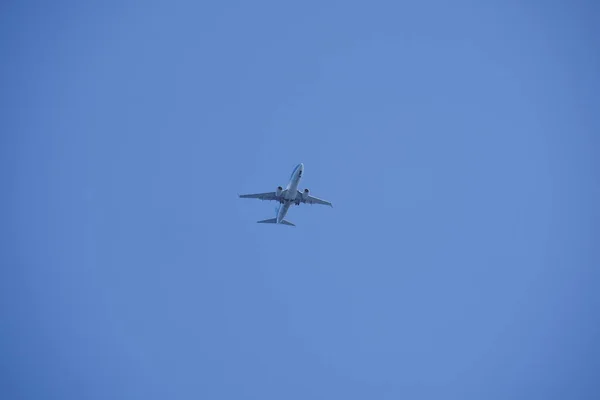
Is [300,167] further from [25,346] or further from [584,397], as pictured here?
[25,346]

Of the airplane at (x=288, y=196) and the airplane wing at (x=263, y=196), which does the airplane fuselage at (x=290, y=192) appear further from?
the airplane wing at (x=263, y=196)

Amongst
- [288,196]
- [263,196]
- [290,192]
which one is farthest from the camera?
[263,196]

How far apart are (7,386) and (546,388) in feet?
603

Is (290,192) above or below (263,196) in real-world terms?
below

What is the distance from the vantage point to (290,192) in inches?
1757

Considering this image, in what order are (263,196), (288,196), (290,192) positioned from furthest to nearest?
(263,196)
(288,196)
(290,192)

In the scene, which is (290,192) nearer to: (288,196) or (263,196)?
(288,196)

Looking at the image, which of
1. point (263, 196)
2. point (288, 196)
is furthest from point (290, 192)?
point (263, 196)

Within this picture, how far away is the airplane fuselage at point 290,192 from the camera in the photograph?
41.8 m

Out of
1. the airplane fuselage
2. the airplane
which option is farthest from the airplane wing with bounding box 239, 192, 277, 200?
the airplane fuselage

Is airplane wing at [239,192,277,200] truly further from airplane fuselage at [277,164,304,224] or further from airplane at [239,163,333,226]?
airplane fuselage at [277,164,304,224]

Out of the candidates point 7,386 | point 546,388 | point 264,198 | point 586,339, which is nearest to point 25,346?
point 7,386

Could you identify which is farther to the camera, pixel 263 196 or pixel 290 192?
pixel 263 196

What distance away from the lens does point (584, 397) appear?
488 feet
